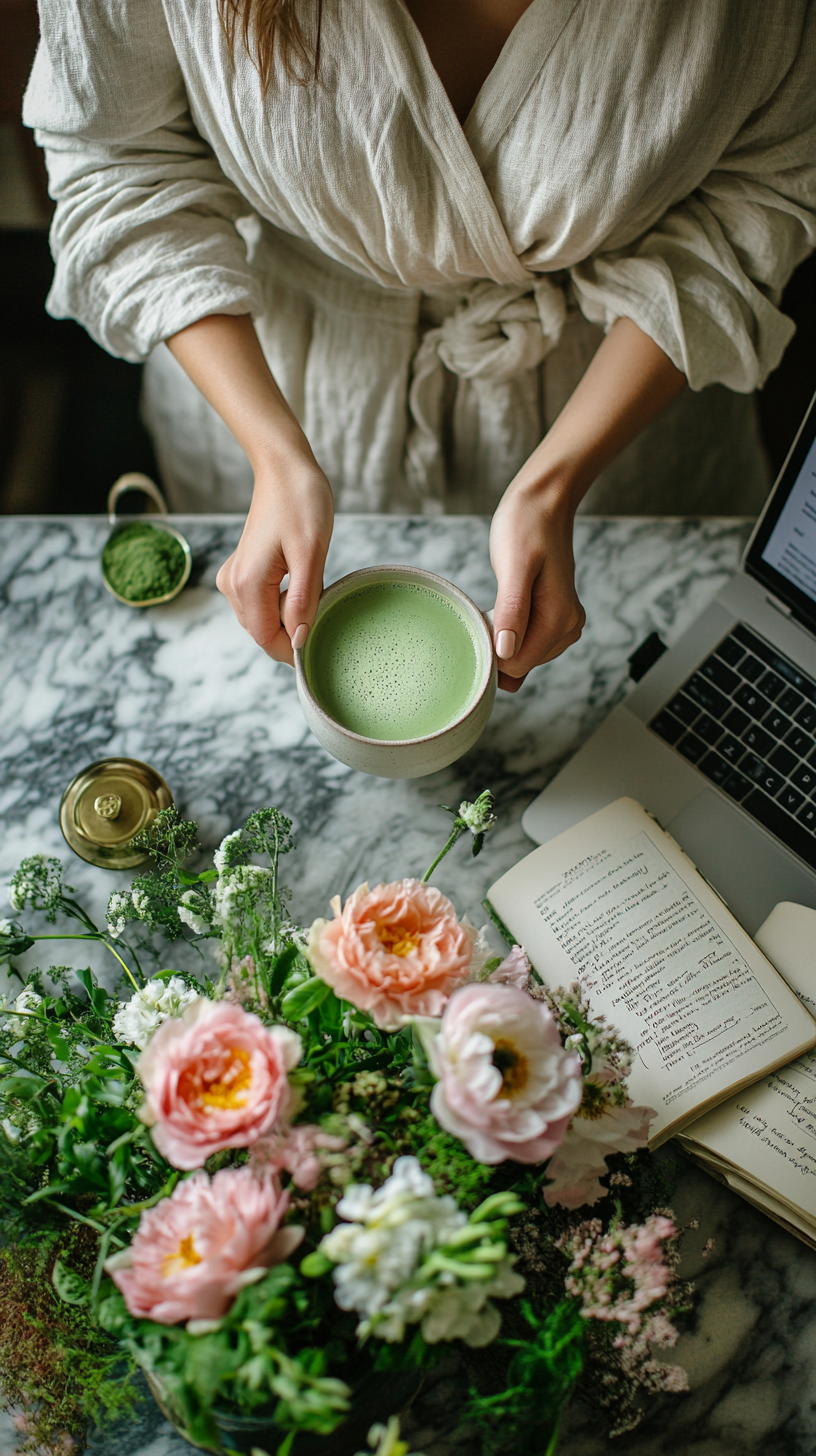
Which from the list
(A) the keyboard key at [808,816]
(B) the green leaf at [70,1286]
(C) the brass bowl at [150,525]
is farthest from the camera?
(C) the brass bowl at [150,525]

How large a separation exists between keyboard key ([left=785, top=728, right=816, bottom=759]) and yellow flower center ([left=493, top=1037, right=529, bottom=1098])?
1.76 feet

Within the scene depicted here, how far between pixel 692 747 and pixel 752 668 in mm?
100

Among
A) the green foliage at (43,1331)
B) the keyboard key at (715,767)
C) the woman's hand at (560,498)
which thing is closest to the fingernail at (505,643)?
A: the woman's hand at (560,498)

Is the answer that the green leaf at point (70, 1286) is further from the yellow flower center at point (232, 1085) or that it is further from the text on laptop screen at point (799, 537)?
the text on laptop screen at point (799, 537)

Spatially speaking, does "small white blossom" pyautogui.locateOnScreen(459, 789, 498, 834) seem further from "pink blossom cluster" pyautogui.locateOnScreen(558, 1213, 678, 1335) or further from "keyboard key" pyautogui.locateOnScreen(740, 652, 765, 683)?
"keyboard key" pyautogui.locateOnScreen(740, 652, 765, 683)

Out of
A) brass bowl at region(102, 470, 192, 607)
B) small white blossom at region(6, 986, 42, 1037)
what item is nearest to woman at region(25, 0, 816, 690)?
brass bowl at region(102, 470, 192, 607)

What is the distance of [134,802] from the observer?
0.82 m

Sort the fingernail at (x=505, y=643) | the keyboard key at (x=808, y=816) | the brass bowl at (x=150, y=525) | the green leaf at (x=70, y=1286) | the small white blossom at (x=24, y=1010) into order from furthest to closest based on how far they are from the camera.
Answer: the brass bowl at (x=150, y=525) → the keyboard key at (x=808, y=816) → the fingernail at (x=505, y=643) → the small white blossom at (x=24, y=1010) → the green leaf at (x=70, y=1286)

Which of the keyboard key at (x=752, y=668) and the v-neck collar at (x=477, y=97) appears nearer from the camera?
the v-neck collar at (x=477, y=97)

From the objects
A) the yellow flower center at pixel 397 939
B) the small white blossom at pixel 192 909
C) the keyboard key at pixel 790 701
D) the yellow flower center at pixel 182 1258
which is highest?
the yellow flower center at pixel 397 939

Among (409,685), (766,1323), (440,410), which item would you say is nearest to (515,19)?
(440,410)

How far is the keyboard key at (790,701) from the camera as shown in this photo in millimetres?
812

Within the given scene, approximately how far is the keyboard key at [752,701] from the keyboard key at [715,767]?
0.18 feet

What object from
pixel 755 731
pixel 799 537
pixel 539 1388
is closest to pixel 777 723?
pixel 755 731
